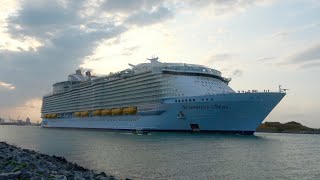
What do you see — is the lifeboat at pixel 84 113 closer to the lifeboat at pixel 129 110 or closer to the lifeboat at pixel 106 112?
the lifeboat at pixel 106 112

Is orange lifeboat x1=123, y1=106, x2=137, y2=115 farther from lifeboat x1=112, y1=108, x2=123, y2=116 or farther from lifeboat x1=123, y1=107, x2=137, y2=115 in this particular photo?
lifeboat x1=112, y1=108, x2=123, y2=116

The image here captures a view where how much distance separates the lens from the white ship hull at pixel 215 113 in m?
56.6

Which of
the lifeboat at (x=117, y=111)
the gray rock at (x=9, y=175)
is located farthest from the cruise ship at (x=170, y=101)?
the gray rock at (x=9, y=175)

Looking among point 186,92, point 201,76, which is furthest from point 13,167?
point 201,76

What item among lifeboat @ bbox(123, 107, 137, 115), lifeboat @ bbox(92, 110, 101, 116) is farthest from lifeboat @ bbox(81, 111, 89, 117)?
lifeboat @ bbox(123, 107, 137, 115)

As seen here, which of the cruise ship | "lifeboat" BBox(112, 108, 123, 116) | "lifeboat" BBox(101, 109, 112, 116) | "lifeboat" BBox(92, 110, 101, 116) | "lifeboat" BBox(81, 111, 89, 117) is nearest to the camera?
the cruise ship

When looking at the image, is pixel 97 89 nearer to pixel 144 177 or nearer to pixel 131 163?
pixel 131 163

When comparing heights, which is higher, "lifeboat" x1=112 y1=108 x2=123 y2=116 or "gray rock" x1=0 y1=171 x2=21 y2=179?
"lifeboat" x1=112 y1=108 x2=123 y2=116

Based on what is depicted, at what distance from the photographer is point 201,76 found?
7031 cm

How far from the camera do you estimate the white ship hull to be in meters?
56.6

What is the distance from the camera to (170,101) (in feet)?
211

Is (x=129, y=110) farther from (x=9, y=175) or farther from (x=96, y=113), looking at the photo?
(x=9, y=175)

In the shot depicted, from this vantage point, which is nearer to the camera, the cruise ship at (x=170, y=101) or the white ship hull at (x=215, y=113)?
the white ship hull at (x=215, y=113)

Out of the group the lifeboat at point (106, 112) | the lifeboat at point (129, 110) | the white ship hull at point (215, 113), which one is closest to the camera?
the white ship hull at point (215, 113)
